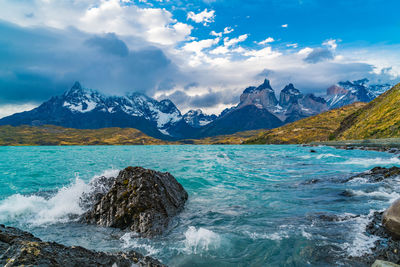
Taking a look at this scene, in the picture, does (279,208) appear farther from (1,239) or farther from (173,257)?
(1,239)

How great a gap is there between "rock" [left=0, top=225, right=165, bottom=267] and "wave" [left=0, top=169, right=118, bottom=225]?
8.85 meters

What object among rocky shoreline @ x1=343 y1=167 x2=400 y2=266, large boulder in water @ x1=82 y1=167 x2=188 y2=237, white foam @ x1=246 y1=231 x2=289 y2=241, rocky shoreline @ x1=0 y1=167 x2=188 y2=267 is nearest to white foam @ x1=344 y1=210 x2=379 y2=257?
rocky shoreline @ x1=343 y1=167 x2=400 y2=266

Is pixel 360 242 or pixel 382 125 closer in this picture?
pixel 360 242

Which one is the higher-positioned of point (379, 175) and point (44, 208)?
point (44, 208)

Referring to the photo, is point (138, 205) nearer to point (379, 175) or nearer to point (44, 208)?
point (44, 208)

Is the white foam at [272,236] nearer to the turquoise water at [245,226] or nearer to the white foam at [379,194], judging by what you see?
the turquoise water at [245,226]

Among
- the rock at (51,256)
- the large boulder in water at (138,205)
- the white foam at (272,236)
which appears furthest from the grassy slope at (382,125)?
the rock at (51,256)

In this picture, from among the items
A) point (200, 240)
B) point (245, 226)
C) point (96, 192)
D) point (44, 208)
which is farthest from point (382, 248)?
point (44, 208)

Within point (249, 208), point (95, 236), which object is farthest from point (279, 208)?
point (95, 236)

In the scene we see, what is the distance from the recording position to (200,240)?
1149 cm

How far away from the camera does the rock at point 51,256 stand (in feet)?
17.9

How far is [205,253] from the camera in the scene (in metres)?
10.4

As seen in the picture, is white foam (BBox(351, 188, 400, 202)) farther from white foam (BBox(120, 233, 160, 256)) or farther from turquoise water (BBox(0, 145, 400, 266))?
white foam (BBox(120, 233, 160, 256))

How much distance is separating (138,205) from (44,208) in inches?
362
